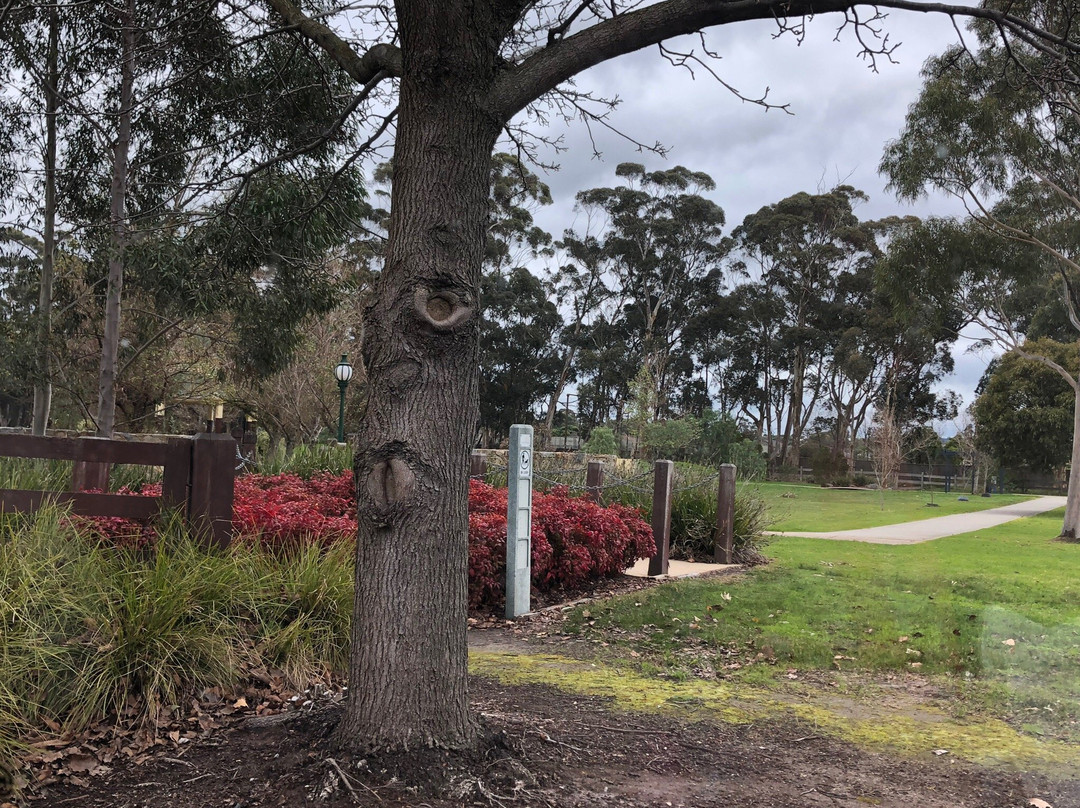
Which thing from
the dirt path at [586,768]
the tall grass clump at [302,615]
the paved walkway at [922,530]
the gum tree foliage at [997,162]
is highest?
the gum tree foliage at [997,162]

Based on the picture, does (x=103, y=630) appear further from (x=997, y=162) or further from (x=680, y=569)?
(x=997, y=162)

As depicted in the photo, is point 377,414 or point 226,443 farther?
point 226,443

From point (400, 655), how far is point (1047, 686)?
4.15 m

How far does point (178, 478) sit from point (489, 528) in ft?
9.78

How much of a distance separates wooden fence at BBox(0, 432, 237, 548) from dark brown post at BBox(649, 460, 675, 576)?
5316 millimetres

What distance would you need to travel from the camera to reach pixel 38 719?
347 cm

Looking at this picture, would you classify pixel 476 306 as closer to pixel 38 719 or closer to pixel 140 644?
pixel 140 644

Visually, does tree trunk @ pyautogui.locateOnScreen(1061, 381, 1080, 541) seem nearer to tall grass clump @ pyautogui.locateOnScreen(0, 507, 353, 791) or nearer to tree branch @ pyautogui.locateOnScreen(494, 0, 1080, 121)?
tree branch @ pyautogui.locateOnScreen(494, 0, 1080, 121)

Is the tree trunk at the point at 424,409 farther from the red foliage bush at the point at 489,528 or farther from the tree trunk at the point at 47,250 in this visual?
the tree trunk at the point at 47,250

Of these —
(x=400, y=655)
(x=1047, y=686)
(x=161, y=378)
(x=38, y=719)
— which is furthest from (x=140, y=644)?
(x=161, y=378)

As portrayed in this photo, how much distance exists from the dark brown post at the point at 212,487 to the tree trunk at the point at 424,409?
2006 millimetres

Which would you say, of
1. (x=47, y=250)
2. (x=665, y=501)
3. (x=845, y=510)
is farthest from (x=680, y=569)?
(x=845, y=510)

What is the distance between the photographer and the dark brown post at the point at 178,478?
195 inches

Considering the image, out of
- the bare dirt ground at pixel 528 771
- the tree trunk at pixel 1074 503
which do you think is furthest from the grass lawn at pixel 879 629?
the tree trunk at pixel 1074 503
